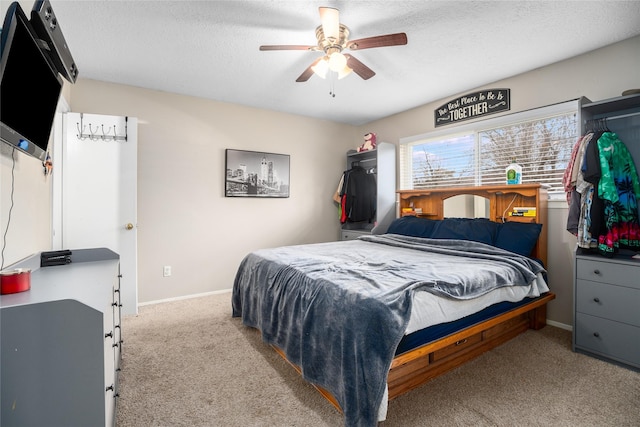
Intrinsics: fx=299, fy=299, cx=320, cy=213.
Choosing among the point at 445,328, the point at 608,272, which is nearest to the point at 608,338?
the point at 608,272

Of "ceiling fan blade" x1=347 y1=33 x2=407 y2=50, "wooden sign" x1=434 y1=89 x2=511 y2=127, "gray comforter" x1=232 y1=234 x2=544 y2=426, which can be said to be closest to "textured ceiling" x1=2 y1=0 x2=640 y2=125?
"wooden sign" x1=434 y1=89 x2=511 y2=127

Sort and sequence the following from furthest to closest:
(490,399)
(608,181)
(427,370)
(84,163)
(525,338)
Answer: (84,163) < (525,338) < (608,181) < (427,370) < (490,399)

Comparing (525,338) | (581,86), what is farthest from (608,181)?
(525,338)

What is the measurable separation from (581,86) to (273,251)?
317cm

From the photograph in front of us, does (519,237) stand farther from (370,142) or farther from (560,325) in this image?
(370,142)

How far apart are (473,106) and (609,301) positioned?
2320 millimetres

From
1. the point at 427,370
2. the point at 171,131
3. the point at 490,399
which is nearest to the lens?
the point at 490,399

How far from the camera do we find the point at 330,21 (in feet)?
6.31

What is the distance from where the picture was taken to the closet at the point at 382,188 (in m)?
4.27

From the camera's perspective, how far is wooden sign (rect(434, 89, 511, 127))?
3246 millimetres

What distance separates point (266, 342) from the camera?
89.7 inches

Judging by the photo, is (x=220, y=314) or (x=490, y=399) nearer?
(x=490, y=399)

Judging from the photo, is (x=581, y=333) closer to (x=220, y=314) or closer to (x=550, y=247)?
(x=550, y=247)

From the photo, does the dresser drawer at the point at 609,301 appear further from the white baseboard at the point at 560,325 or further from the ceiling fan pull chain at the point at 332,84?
the ceiling fan pull chain at the point at 332,84
